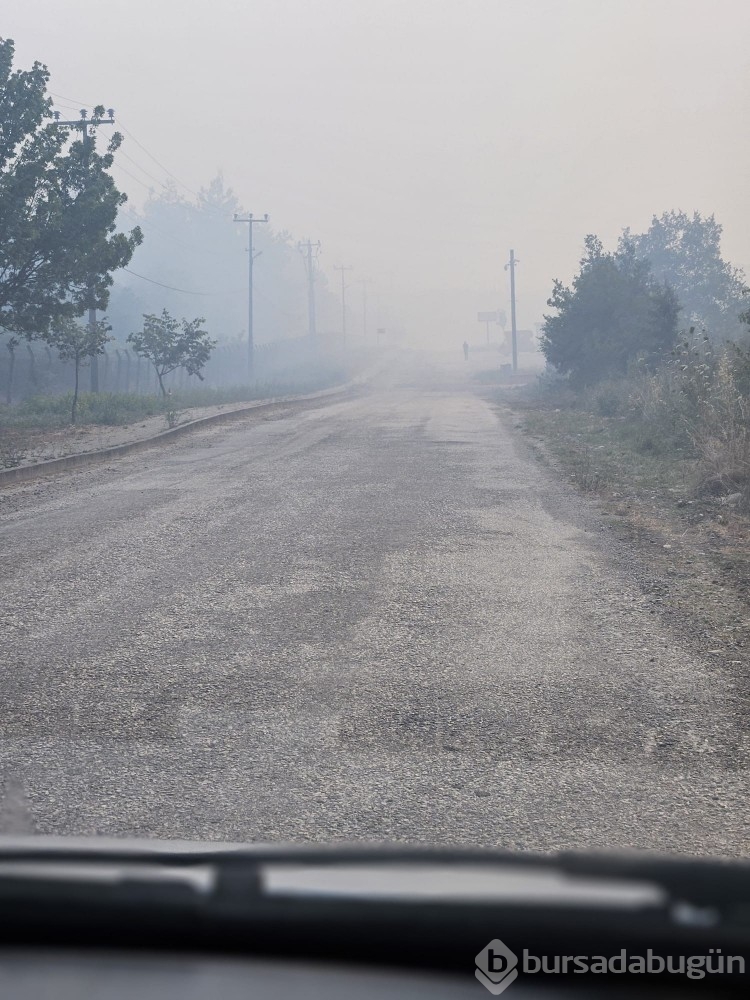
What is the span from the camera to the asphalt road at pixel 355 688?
3621 millimetres

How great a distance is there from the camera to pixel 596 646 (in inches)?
228

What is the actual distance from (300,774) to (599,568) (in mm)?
4548

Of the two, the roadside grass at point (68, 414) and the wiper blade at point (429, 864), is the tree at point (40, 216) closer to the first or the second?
the roadside grass at point (68, 414)

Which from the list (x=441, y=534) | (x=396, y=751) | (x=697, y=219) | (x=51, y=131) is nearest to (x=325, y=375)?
(x=697, y=219)

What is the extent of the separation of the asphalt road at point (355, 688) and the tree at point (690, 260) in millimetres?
69502

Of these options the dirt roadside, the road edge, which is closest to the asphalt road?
the dirt roadside

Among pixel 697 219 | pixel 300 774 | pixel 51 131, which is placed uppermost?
pixel 697 219

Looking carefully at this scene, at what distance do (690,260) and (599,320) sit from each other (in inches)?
1689

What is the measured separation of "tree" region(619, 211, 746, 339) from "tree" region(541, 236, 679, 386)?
34.5 meters

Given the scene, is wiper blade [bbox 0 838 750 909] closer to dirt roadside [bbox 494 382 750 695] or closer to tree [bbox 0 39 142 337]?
dirt roadside [bbox 494 382 750 695]

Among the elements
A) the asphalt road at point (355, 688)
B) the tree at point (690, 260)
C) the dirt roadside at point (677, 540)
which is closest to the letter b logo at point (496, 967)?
the asphalt road at point (355, 688)

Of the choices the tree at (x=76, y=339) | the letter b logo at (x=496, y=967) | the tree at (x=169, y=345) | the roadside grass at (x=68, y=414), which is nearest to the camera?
the letter b logo at (x=496, y=967)

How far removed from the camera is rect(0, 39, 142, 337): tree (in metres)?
22.4

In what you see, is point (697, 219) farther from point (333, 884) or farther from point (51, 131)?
point (333, 884)
